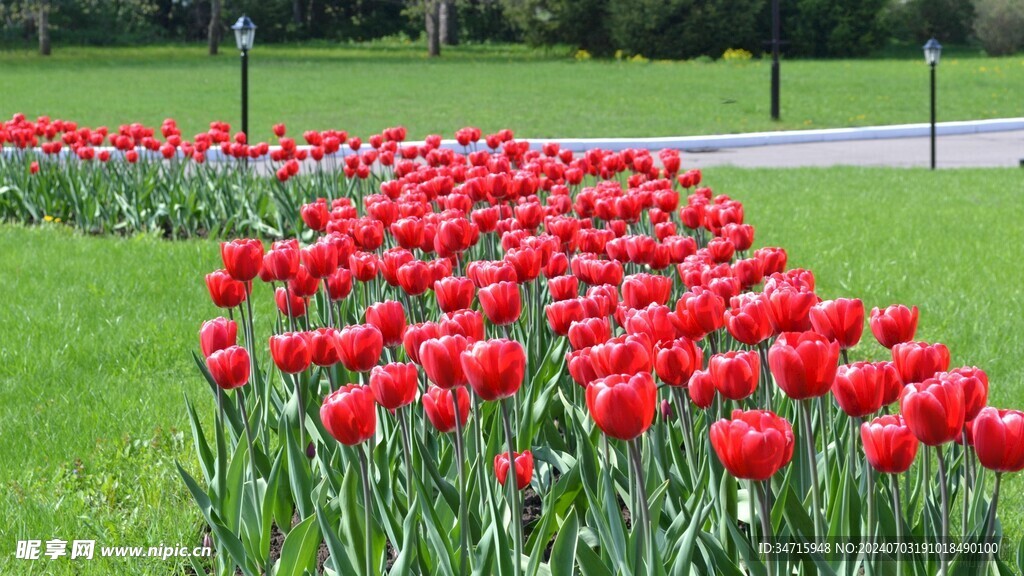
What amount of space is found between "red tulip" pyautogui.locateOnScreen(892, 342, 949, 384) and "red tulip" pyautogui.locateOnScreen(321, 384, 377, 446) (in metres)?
0.95

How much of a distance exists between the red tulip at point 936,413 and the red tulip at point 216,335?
4.70ft

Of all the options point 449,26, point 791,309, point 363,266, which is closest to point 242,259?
point 363,266

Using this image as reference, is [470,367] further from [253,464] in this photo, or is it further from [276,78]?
[276,78]

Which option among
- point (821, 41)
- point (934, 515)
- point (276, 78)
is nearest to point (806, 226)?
point (934, 515)

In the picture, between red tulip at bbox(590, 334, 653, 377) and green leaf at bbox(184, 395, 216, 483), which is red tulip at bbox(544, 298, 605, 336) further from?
green leaf at bbox(184, 395, 216, 483)

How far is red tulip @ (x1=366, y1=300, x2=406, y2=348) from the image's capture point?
102 inches

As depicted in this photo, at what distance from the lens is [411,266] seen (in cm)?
309

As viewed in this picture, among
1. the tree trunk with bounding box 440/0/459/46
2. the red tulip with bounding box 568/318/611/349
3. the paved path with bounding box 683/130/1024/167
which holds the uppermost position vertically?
the tree trunk with bounding box 440/0/459/46

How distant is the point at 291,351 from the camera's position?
8.13 feet

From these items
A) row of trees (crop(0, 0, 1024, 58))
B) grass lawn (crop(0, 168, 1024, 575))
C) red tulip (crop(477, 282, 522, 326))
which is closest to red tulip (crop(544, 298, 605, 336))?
red tulip (crop(477, 282, 522, 326))

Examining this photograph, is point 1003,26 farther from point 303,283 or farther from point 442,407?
point 442,407

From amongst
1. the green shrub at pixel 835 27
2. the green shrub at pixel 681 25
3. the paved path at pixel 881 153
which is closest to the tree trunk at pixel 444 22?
the green shrub at pixel 681 25

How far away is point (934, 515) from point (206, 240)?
664 cm

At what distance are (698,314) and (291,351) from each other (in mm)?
851
